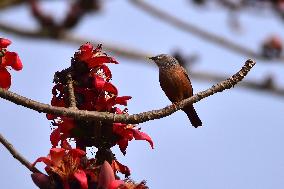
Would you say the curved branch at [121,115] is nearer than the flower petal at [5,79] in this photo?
Yes

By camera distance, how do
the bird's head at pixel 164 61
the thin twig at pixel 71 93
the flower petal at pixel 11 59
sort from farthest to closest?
the bird's head at pixel 164 61
the flower petal at pixel 11 59
the thin twig at pixel 71 93

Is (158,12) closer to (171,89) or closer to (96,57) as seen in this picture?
(171,89)

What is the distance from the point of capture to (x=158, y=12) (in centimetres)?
466

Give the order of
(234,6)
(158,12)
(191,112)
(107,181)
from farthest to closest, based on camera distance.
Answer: (234,6), (158,12), (191,112), (107,181)

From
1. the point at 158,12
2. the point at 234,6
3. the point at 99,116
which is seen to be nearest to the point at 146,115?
the point at 99,116

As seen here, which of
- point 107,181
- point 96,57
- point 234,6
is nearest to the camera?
point 107,181

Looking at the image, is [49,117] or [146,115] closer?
[146,115]

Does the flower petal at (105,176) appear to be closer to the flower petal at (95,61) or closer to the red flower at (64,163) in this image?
the red flower at (64,163)

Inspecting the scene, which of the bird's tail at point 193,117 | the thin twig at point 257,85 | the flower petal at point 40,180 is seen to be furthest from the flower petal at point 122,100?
the thin twig at point 257,85

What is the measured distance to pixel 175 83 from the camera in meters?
2.64

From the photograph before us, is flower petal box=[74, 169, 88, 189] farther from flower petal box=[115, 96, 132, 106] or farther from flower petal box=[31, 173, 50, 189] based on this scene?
flower petal box=[115, 96, 132, 106]

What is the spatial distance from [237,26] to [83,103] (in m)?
3.27

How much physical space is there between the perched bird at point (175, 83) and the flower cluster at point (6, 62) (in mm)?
609

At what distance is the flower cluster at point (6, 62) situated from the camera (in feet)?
6.51
